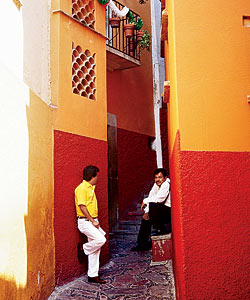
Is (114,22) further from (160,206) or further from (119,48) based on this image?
(160,206)

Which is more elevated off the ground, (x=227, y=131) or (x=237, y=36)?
(x=237, y=36)

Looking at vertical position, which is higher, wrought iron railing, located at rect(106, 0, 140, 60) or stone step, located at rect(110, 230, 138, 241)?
wrought iron railing, located at rect(106, 0, 140, 60)

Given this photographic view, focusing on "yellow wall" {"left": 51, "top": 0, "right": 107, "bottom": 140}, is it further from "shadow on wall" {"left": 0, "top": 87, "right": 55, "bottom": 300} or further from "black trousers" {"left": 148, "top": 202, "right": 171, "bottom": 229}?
"black trousers" {"left": 148, "top": 202, "right": 171, "bottom": 229}

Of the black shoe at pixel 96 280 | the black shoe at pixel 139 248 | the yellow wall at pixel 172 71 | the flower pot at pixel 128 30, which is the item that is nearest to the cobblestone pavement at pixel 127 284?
the black shoe at pixel 96 280

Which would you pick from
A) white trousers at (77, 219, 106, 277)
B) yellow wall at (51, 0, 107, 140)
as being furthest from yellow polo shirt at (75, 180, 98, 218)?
yellow wall at (51, 0, 107, 140)

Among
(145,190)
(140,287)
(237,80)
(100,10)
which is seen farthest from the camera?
(145,190)

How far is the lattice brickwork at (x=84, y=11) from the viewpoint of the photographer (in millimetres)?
6598

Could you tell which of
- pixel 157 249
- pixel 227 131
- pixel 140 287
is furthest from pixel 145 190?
pixel 227 131

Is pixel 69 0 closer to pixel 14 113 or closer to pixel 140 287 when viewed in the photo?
pixel 14 113

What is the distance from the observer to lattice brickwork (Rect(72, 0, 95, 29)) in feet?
21.6

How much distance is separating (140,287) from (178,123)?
9.37ft

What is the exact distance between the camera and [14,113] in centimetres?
405

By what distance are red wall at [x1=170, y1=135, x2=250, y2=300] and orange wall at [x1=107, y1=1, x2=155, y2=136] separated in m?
6.05

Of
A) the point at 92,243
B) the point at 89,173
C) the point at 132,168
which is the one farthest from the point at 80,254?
the point at 132,168
